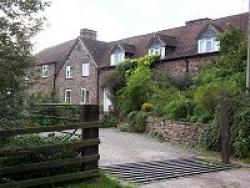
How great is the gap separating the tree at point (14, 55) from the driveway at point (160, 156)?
129 inches

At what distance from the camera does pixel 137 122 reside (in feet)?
77.5

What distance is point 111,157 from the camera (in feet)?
46.0

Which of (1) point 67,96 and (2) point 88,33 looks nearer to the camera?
(1) point 67,96

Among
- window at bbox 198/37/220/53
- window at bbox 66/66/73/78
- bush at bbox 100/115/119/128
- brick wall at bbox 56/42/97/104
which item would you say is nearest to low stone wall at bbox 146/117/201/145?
bush at bbox 100/115/119/128

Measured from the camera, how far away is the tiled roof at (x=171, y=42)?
31597mm

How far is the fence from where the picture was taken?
26.0 feet

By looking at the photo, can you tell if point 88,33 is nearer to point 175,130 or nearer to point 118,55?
point 118,55

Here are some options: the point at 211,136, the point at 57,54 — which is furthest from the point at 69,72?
the point at 211,136

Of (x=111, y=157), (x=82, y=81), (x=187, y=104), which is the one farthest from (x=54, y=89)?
(x=111, y=157)

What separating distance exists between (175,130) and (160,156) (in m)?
4.87

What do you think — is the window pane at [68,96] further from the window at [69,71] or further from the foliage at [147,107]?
the foliage at [147,107]

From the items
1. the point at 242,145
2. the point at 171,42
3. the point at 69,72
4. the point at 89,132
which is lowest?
the point at 242,145

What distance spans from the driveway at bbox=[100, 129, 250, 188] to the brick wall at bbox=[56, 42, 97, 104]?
59.3 ft

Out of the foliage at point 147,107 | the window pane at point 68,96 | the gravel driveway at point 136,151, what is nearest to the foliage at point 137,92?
the foliage at point 147,107
